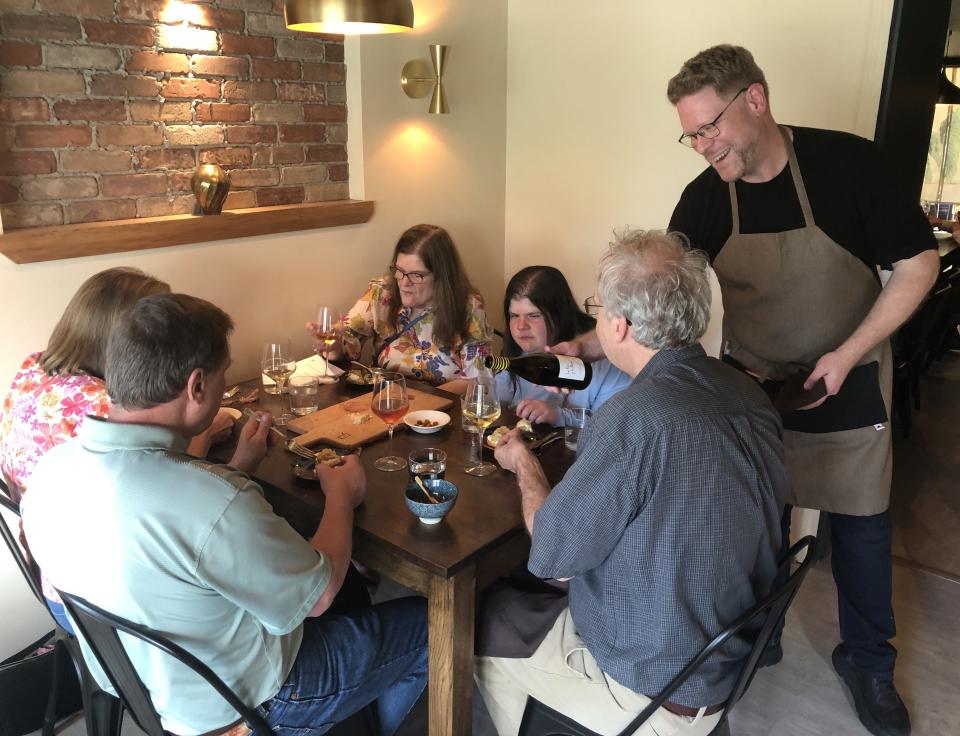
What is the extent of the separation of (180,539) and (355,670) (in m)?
0.57

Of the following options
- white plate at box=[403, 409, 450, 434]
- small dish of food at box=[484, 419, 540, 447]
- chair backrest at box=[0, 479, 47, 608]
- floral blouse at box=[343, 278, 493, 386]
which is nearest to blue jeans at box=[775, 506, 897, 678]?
small dish of food at box=[484, 419, 540, 447]

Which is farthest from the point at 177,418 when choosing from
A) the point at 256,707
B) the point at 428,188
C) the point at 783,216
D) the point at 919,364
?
the point at 919,364

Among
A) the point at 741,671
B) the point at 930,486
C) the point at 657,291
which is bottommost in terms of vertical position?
the point at 930,486

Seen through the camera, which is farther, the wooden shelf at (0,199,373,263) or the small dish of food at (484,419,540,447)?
the wooden shelf at (0,199,373,263)

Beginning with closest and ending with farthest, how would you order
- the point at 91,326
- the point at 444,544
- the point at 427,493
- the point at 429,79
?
the point at 444,544
the point at 427,493
the point at 91,326
the point at 429,79

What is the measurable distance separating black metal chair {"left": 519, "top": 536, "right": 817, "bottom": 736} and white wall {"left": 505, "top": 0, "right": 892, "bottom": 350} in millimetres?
1815

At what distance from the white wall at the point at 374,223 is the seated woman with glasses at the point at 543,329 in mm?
888

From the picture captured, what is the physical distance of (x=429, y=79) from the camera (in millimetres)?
3076

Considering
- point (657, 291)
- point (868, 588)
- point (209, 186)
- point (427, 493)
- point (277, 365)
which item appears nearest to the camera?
point (657, 291)

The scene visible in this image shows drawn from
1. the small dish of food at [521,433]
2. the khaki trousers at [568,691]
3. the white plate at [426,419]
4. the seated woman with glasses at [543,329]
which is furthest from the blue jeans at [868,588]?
the white plate at [426,419]

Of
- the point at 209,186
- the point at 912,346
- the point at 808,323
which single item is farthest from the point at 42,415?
the point at 912,346

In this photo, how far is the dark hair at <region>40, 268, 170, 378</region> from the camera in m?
1.73

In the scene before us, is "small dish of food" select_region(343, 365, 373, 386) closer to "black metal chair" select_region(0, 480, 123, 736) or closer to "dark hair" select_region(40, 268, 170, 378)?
"dark hair" select_region(40, 268, 170, 378)

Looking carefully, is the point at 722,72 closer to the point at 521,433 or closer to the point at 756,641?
the point at 521,433
